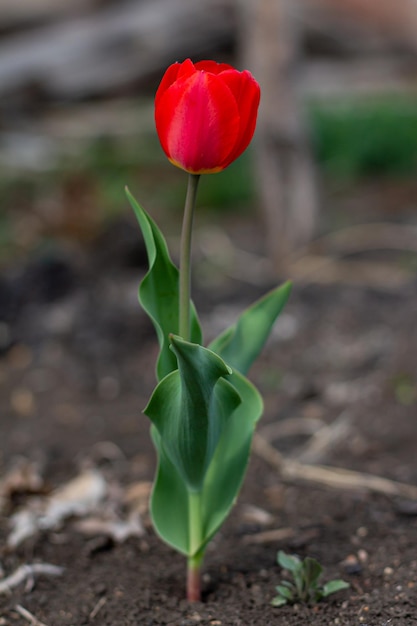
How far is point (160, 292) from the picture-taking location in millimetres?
1485

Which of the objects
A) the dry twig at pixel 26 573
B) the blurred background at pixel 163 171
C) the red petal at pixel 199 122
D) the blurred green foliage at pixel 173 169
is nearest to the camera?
the red petal at pixel 199 122

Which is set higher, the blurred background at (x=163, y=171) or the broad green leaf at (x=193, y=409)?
the broad green leaf at (x=193, y=409)

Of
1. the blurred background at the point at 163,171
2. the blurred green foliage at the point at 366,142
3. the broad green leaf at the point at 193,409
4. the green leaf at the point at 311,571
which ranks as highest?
the broad green leaf at the point at 193,409

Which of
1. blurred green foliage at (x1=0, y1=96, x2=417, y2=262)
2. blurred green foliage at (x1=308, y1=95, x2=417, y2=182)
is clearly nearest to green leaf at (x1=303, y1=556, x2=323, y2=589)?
blurred green foliage at (x1=0, y1=96, x2=417, y2=262)

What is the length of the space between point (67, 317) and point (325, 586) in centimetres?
184

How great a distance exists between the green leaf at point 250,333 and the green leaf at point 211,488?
0.20 ft

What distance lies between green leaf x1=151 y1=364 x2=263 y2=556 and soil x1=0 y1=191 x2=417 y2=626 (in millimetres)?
144

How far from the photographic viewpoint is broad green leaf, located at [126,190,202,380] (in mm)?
1428

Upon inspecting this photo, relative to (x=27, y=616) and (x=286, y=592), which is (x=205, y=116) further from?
(x=27, y=616)

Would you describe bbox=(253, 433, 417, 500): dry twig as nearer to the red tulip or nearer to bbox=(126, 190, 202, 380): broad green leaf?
bbox=(126, 190, 202, 380): broad green leaf

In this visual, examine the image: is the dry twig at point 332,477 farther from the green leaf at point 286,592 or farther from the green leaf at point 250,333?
the green leaf at point 250,333

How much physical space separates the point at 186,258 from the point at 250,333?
0.26 meters

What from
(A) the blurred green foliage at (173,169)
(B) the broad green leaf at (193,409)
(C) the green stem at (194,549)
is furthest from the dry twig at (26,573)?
(A) the blurred green foliage at (173,169)

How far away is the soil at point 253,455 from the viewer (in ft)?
5.31
